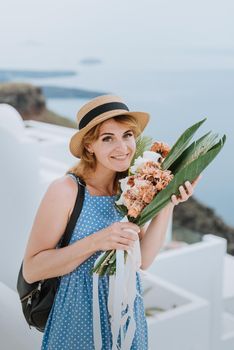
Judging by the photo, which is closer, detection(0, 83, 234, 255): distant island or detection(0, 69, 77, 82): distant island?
detection(0, 83, 234, 255): distant island

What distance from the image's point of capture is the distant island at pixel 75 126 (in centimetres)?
1180

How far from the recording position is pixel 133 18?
450 inches

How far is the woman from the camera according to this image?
59.4 inches

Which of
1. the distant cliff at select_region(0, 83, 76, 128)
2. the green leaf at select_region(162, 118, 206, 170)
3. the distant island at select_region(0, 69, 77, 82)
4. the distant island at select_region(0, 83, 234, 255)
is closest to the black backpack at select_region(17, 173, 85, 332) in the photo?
the green leaf at select_region(162, 118, 206, 170)

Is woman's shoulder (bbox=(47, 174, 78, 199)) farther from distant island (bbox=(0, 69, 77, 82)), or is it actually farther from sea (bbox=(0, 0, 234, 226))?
distant island (bbox=(0, 69, 77, 82))

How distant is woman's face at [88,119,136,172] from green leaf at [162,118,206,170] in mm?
94

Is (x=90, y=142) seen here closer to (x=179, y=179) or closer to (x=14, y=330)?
(x=179, y=179)

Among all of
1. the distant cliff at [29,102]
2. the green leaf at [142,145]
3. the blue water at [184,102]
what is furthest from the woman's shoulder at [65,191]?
the distant cliff at [29,102]

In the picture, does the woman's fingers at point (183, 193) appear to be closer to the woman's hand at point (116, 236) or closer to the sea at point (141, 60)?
the woman's hand at point (116, 236)

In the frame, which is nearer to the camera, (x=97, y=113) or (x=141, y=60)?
(x=97, y=113)

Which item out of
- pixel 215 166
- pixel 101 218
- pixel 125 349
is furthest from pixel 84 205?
pixel 215 166

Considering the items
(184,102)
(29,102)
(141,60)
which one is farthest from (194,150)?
(29,102)

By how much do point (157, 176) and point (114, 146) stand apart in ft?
0.47

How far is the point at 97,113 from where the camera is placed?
1.56 metres
